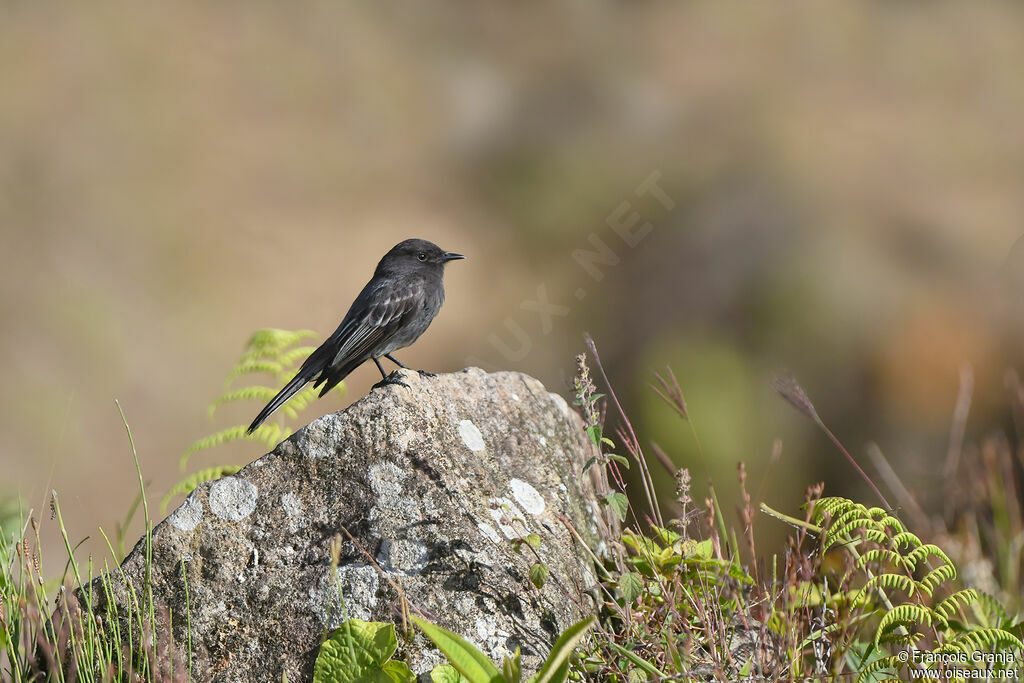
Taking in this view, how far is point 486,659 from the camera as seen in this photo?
2316 mm

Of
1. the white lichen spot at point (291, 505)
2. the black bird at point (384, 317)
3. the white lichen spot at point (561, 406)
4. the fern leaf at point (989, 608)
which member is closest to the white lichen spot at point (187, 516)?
the white lichen spot at point (291, 505)

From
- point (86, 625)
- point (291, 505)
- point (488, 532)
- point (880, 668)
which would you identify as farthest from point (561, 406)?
point (86, 625)

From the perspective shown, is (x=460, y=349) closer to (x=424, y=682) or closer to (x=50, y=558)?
(x=50, y=558)

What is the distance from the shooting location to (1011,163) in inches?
408

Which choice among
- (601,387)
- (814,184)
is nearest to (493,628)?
(601,387)

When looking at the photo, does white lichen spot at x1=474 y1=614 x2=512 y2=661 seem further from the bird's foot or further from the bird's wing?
the bird's wing

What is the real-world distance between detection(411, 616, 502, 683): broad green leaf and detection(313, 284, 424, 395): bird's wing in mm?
2205

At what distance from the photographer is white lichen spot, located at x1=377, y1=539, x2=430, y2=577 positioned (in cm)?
275

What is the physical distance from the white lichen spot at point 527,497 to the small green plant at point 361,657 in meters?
0.77

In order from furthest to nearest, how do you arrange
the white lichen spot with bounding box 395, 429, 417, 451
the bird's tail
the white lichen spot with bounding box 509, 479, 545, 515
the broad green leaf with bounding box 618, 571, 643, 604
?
1. the bird's tail
2. the white lichen spot with bounding box 509, 479, 545, 515
3. the white lichen spot with bounding box 395, 429, 417, 451
4. the broad green leaf with bounding box 618, 571, 643, 604

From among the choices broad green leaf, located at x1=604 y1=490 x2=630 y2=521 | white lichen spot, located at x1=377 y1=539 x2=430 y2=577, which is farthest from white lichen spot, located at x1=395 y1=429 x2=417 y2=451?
broad green leaf, located at x1=604 y1=490 x2=630 y2=521

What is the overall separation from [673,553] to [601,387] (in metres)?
5.14

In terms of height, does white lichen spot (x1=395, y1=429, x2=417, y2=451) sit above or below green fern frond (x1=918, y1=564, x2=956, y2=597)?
above

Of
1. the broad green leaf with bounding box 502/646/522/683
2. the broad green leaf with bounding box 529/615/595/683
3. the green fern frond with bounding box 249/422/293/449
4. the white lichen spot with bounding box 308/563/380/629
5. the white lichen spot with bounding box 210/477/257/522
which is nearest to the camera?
the broad green leaf with bounding box 529/615/595/683
